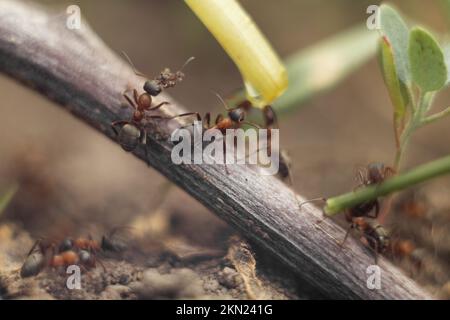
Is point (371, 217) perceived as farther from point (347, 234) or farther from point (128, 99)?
point (128, 99)

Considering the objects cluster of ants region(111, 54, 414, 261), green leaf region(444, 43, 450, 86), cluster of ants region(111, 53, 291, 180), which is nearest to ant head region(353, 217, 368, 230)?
cluster of ants region(111, 54, 414, 261)

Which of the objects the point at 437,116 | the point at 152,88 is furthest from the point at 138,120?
the point at 437,116

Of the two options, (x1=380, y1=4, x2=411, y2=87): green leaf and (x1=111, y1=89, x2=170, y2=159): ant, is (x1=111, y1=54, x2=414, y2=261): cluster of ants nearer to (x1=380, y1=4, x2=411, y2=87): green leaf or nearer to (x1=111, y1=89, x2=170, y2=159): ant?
(x1=111, y1=89, x2=170, y2=159): ant

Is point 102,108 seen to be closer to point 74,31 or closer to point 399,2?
point 74,31

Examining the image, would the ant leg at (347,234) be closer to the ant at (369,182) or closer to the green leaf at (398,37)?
the ant at (369,182)

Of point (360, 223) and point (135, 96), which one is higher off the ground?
point (135, 96)
